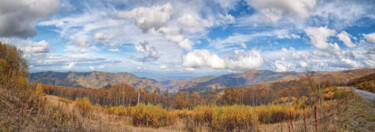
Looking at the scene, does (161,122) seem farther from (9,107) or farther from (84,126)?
(9,107)

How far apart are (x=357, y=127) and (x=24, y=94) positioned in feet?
46.4

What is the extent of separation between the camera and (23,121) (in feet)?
19.2

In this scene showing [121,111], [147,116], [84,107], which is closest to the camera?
[84,107]

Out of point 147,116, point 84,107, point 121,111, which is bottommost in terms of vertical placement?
point 121,111

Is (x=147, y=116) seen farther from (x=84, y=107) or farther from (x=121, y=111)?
(x=121, y=111)

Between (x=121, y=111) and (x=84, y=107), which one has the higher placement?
(x=84, y=107)

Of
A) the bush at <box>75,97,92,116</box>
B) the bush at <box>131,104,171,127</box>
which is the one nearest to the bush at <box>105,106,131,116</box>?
the bush at <box>131,104,171,127</box>

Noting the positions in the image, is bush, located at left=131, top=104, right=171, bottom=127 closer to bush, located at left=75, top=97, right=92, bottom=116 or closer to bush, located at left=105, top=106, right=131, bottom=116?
bush, located at left=105, top=106, right=131, bottom=116

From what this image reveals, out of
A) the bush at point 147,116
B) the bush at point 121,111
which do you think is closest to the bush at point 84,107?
the bush at point 121,111

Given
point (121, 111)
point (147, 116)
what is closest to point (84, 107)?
→ point (147, 116)

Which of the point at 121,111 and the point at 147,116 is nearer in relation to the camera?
the point at 147,116

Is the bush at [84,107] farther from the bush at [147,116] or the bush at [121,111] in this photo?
the bush at [147,116]

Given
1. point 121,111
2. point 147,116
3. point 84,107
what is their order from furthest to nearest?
point 121,111 → point 147,116 → point 84,107

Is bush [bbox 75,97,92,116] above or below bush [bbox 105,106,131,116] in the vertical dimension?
above
